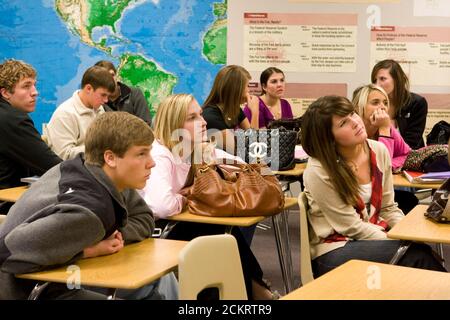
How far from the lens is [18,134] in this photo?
13.6ft

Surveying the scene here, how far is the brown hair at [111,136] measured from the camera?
2604mm

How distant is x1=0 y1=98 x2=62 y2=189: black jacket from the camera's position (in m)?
4.14

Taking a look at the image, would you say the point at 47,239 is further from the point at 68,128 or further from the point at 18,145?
the point at 68,128

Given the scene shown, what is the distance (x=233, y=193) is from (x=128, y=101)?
10.3 ft

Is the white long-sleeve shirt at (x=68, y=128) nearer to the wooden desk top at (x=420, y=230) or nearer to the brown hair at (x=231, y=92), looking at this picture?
the brown hair at (x=231, y=92)

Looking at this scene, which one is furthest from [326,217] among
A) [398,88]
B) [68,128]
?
[398,88]

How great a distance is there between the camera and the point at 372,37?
656 centimetres

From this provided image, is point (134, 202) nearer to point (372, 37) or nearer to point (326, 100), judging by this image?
point (326, 100)

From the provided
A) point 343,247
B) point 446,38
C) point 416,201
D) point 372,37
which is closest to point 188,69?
point 372,37

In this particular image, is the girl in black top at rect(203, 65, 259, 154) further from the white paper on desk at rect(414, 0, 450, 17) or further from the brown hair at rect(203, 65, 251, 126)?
the white paper on desk at rect(414, 0, 450, 17)

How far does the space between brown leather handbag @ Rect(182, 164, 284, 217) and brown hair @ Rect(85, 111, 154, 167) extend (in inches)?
34.7

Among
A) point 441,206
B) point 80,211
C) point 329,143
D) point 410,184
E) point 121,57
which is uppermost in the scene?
point 121,57

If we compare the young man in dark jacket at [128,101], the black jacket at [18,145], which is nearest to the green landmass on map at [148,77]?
the young man in dark jacket at [128,101]

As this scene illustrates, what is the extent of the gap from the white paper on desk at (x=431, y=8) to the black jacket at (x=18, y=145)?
3.85 meters
